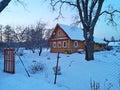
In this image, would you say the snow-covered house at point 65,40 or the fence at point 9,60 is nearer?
the fence at point 9,60

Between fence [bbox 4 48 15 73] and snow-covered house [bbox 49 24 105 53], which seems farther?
snow-covered house [bbox 49 24 105 53]

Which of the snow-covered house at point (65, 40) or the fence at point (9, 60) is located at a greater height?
the snow-covered house at point (65, 40)

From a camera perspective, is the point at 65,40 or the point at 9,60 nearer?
the point at 9,60

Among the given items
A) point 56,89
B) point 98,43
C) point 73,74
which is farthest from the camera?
point 98,43

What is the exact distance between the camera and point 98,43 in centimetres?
5069

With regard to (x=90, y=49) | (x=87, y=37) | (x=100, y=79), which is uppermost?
(x=87, y=37)

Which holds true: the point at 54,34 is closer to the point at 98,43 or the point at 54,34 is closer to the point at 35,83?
the point at 98,43

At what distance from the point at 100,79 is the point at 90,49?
329 inches

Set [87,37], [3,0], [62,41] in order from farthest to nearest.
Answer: [62,41] < [87,37] < [3,0]

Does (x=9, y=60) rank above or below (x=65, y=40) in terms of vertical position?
below

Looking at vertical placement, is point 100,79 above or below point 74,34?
below

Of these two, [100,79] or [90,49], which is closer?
[100,79]

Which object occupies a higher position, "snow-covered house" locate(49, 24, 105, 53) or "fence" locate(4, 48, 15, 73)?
"snow-covered house" locate(49, 24, 105, 53)

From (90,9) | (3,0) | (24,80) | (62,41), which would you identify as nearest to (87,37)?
(90,9)
